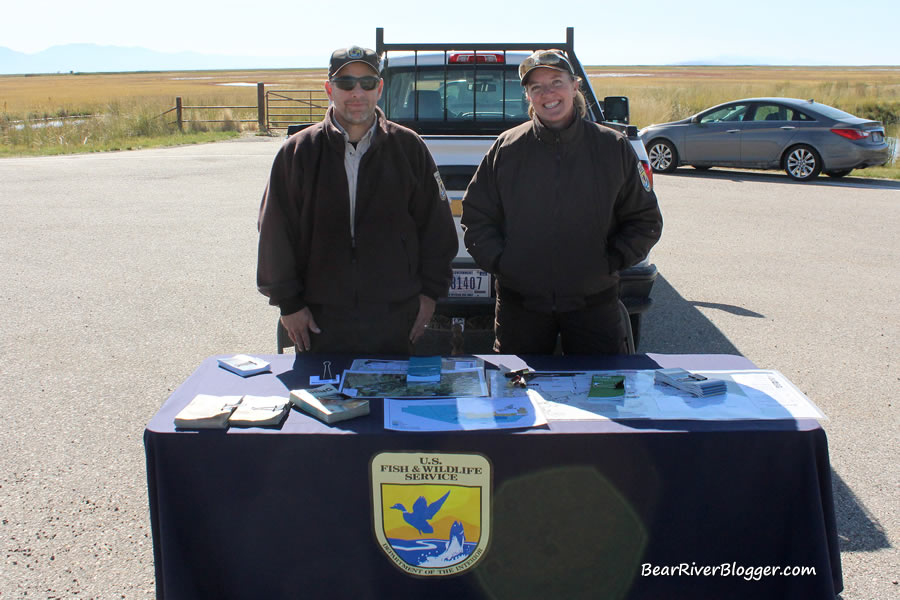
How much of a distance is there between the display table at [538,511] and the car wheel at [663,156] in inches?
521

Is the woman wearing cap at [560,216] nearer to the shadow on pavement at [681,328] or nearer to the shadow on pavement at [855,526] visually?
the shadow on pavement at [855,526]

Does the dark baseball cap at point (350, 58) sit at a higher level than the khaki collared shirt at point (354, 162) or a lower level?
higher

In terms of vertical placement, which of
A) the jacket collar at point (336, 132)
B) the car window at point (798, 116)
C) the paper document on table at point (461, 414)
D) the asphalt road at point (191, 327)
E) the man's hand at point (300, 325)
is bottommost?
the asphalt road at point (191, 327)

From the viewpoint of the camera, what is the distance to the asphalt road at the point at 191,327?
10.1 feet

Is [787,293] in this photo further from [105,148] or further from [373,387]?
[105,148]

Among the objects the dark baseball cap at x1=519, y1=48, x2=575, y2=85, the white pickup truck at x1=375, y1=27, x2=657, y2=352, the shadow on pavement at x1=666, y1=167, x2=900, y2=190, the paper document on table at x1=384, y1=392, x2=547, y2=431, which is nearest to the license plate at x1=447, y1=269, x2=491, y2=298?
the white pickup truck at x1=375, y1=27, x2=657, y2=352

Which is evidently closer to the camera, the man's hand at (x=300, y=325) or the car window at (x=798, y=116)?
the man's hand at (x=300, y=325)

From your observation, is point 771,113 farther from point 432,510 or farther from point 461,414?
point 432,510

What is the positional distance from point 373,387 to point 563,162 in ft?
3.78

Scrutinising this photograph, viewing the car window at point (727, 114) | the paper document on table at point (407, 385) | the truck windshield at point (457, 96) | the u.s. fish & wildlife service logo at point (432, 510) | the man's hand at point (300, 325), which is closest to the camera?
the u.s. fish & wildlife service logo at point (432, 510)

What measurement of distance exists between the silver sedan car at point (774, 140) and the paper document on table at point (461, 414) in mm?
12730

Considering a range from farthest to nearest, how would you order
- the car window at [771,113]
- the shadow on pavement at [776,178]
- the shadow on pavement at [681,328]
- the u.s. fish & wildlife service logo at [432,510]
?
1. the car window at [771,113]
2. the shadow on pavement at [776,178]
3. the shadow on pavement at [681,328]
4. the u.s. fish & wildlife service logo at [432,510]

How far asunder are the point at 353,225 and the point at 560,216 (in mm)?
801

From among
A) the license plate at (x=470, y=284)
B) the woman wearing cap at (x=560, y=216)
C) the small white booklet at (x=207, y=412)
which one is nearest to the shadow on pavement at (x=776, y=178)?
the license plate at (x=470, y=284)
